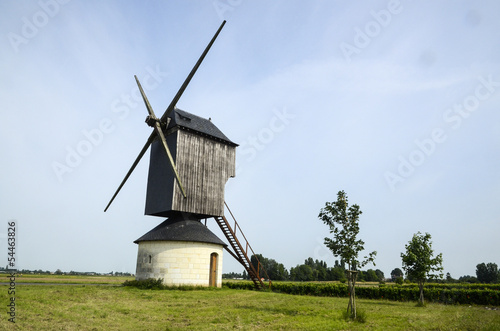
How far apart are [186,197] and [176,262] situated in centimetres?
509

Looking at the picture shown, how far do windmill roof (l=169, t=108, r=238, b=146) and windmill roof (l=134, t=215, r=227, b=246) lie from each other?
7.65 metres

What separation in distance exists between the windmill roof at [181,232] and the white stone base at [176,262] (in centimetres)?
40

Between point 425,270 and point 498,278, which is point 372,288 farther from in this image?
point 498,278

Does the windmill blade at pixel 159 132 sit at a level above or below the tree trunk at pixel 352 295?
above

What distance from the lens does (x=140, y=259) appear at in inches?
1044

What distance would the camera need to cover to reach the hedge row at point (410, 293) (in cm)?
2105

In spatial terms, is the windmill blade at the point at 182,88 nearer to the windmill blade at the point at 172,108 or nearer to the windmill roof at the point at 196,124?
the windmill blade at the point at 172,108

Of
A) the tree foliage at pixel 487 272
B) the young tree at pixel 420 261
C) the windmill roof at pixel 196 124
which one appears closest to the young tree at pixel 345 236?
the young tree at pixel 420 261

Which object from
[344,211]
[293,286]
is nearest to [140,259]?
[293,286]

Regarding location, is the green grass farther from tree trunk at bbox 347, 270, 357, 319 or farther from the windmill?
the windmill

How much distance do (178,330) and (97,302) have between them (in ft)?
25.4

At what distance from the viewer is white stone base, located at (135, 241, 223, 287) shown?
80.7 feet

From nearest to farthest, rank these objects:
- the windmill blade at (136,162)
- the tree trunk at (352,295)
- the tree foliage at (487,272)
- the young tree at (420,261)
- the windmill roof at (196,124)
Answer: the tree trunk at (352,295), the young tree at (420,261), the windmill roof at (196,124), the windmill blade at (136,162), the tree foliage at (487,272)

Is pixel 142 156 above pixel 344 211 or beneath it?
above
